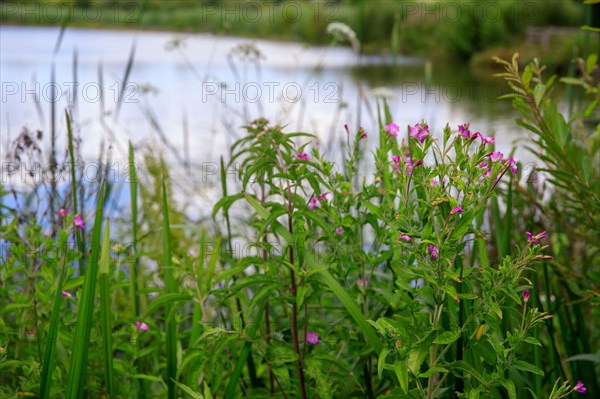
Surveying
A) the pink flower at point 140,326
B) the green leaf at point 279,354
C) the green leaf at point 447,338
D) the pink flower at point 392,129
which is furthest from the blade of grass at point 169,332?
the green leaf at point 447,338

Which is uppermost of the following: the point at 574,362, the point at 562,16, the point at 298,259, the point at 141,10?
the point at 562,16

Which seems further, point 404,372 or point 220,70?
point 220,70

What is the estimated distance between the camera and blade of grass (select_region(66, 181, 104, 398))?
0.90 m

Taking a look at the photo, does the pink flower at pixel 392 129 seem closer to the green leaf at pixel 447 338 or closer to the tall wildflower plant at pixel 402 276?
the tall wildflower plant at pixel 402 276

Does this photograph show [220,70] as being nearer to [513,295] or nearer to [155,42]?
[155,42]

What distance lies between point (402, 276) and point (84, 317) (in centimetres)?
44

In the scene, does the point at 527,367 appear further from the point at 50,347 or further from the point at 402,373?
the point at 50,347

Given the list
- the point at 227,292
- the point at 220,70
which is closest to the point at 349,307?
the point at 227,292

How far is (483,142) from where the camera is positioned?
2.69 feet

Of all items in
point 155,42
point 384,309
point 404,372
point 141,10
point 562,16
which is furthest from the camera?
point 562,16

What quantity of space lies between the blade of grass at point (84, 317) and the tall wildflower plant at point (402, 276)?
222 millimetres

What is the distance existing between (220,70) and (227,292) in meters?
4.65

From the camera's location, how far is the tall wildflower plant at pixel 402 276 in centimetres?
81

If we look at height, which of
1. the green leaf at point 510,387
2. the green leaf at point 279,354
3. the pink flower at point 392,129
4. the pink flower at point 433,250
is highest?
the pink flower at point 392,129
